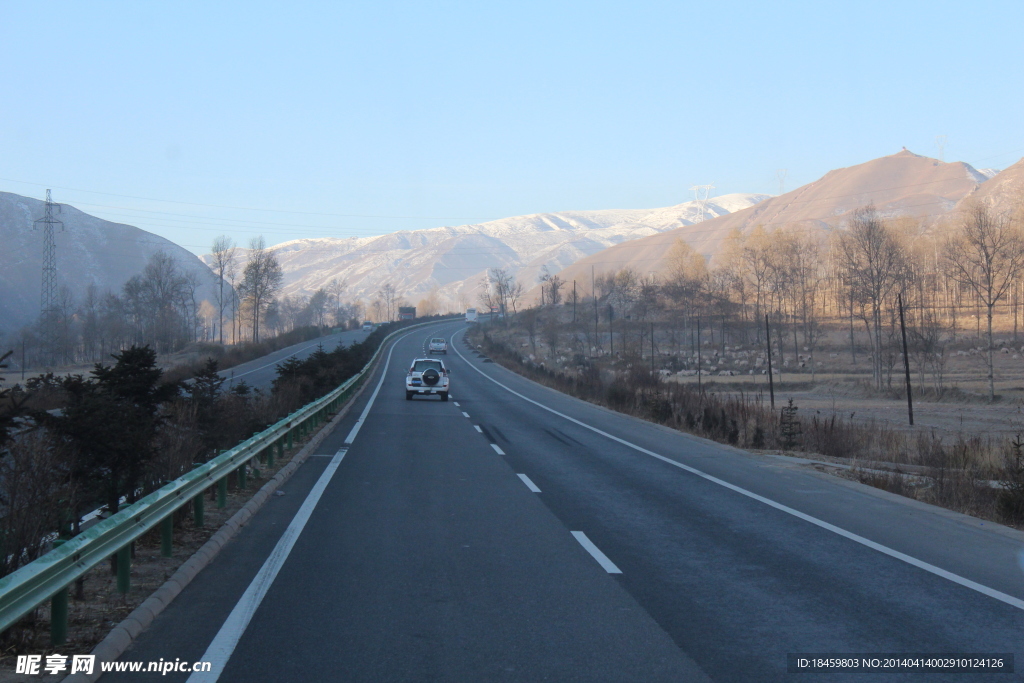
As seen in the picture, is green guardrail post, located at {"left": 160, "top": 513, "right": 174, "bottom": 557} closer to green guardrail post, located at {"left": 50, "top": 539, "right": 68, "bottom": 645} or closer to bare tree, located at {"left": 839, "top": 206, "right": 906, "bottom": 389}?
green guardrail post, located at {"left": 50, "top": 539, "right": 68, "bottom": 645}

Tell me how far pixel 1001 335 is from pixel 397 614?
324 feet

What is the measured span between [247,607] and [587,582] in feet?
9.76

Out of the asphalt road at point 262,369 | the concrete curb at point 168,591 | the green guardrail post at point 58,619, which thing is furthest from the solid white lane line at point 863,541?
the asphalt road at point 262,369

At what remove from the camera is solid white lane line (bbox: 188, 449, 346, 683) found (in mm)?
5266

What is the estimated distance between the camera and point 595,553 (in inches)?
338

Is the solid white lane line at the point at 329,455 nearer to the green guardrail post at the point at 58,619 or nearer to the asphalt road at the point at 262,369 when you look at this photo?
the green guardrail post at the point at 58,619

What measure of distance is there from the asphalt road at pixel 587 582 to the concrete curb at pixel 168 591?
0.37 ft

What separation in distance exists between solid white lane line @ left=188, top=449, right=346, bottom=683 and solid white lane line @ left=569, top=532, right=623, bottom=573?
3184mm

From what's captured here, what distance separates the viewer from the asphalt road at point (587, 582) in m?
5.48

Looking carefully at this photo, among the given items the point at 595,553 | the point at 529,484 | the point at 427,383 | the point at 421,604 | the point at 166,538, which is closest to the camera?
the point at 421,604

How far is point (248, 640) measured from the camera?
226 inches

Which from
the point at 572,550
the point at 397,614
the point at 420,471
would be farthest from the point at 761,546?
the point at 420,471

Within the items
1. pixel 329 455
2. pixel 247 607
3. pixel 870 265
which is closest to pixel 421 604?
pixel 247 607

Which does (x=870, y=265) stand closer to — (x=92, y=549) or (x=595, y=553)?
(x=595, y=553)
